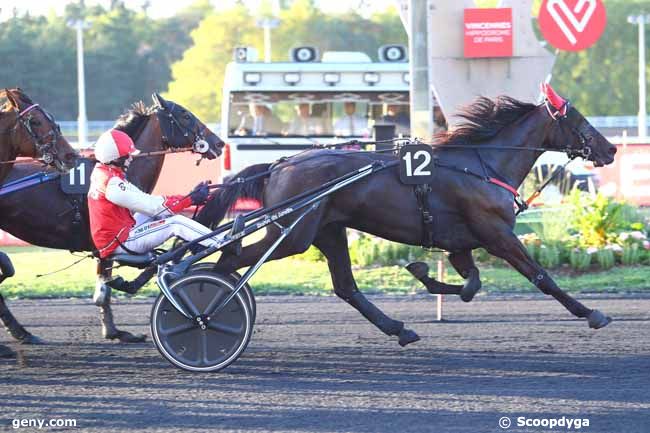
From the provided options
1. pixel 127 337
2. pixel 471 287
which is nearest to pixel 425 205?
pixel 471 287

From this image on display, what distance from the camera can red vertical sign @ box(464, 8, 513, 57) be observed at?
11617 millimetres

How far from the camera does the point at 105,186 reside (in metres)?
6.67

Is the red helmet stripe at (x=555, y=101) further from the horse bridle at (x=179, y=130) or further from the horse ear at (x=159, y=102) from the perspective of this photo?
the horse ear at (x=159, y=102)

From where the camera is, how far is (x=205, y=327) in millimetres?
6547

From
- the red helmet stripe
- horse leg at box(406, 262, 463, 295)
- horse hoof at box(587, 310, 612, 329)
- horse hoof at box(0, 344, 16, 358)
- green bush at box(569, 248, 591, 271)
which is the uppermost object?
the red helmet stripe

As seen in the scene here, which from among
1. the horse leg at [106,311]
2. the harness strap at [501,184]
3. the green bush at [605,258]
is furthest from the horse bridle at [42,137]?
the green bush at [605,258]

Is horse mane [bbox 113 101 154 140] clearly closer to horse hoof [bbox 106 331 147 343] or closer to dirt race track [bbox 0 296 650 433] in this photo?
horse hoof [bbox 106 331 147 343]

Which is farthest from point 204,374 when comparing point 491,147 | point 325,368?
point 491,147

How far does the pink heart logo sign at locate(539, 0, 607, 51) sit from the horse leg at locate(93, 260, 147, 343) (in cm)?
700

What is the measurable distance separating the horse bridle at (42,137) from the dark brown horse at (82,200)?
0.50 m

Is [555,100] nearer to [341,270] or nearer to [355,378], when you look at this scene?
[341,270]

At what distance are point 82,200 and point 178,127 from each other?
97 cm

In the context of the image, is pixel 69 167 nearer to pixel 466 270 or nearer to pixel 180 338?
pixel 180 338

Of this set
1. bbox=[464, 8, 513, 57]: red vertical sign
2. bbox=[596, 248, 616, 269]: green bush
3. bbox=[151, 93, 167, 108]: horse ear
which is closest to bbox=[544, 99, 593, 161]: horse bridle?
bbox=[151, 93, 167, 108]: horse ear
